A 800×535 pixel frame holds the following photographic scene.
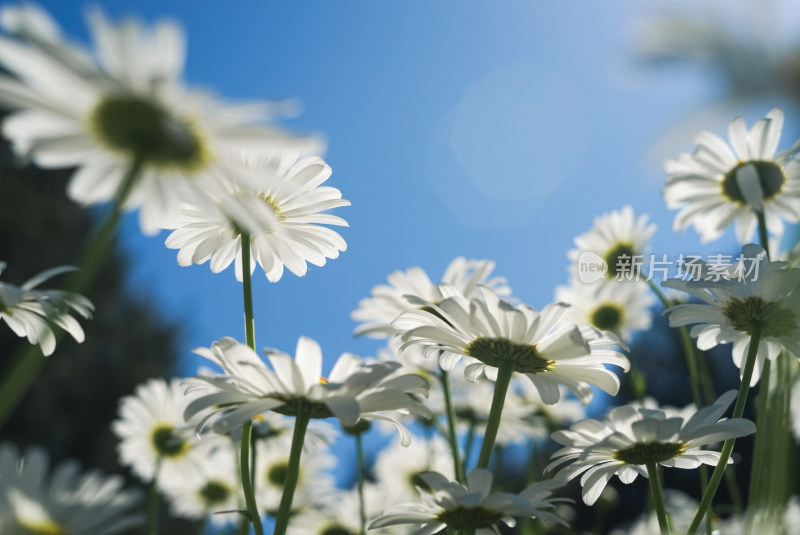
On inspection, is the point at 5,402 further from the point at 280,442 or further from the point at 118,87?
the point at 280,442

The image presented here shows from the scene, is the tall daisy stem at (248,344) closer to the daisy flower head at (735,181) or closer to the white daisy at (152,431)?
the daisy flower head at (735,181)

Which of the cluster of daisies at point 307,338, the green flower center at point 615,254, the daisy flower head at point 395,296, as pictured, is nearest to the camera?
the cluster of daisies at point 307,338

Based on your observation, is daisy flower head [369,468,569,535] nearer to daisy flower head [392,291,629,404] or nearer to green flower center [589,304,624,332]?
daisy flower head [392,291,629,404]

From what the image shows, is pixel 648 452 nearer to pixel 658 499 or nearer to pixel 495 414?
pixel 658 499

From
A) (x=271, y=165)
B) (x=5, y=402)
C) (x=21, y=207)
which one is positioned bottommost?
(x=5, y=402)

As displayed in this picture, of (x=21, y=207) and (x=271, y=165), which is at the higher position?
(x=21, y=207)

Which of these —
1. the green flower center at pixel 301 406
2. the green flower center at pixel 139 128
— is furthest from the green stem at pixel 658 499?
the green flower center at pixel 139 128

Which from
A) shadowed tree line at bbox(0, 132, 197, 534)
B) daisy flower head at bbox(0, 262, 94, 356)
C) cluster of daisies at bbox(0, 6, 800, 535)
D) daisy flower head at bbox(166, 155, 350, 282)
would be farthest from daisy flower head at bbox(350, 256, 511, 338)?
shadowed tree line at bbox(0, 132, 197, 534)

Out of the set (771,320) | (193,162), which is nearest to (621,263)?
(771,320)
